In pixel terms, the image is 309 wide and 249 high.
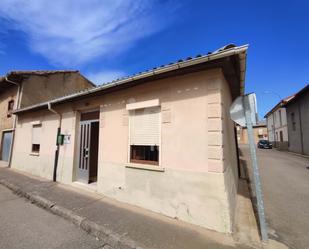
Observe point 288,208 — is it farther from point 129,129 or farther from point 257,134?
point 257,134

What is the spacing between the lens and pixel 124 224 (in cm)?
371

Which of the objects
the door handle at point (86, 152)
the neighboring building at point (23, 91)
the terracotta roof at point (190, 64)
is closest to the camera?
the terracotta roof at point (190, 64)

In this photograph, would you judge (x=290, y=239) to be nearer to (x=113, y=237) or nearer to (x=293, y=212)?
(x=293, y=212)

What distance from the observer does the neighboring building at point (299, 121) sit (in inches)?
671

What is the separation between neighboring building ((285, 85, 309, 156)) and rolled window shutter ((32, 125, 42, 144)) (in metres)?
20.0

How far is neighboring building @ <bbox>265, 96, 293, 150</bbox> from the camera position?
2422 centimetres

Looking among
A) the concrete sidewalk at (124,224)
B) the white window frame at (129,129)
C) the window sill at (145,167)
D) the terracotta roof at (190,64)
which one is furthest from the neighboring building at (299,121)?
the concrete sidewalk at (124,224)

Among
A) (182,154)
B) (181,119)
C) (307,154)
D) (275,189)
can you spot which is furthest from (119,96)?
(307,154)

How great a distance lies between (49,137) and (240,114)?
7751 millimetres

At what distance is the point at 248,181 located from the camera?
7.97 meters

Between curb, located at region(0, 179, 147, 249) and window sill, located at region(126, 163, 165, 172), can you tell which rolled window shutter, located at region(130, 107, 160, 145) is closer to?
window sill, located at region(126, 163, 165, 172)

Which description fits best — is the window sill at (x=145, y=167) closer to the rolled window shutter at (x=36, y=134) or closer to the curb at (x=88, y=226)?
the curb at (x=88, y=226)

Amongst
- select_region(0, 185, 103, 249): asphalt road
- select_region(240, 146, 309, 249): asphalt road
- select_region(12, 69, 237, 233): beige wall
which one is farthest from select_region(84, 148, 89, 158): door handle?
select_region(240, 146, 309, 249): asphalt road

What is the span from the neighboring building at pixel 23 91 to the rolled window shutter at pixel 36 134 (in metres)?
2.75
